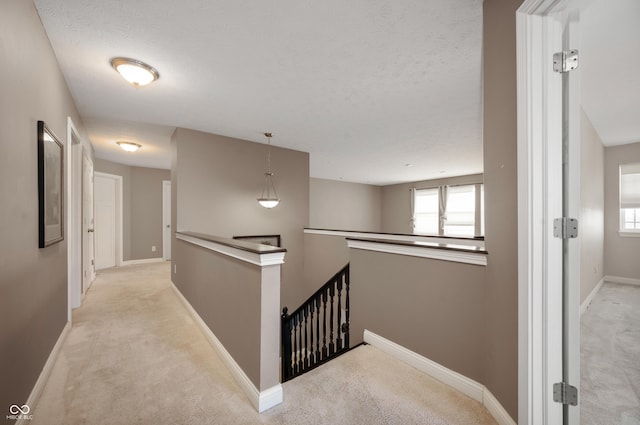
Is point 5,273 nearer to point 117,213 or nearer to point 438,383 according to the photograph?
point 438,383

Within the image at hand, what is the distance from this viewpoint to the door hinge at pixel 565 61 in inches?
46.7

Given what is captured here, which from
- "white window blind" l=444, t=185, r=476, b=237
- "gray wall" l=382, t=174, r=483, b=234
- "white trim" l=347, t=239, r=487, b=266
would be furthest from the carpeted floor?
"gray wall" l=382, t=174, r=483, b=234

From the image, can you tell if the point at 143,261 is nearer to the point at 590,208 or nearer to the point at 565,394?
the point at 565,394

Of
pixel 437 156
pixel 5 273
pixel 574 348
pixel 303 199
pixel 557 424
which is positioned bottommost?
pixel 557 424

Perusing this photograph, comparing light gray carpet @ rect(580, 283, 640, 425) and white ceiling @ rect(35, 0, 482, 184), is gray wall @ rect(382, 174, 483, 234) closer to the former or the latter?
white ceiling @ rect(35, 0, 482, 184)

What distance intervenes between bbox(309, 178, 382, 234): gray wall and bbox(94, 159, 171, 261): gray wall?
166 inches

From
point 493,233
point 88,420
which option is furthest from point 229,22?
point 88,420

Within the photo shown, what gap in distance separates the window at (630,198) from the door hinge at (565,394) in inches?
210

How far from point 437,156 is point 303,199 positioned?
3018mm

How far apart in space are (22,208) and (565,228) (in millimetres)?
2869

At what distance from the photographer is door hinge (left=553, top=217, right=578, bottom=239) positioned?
118 cm

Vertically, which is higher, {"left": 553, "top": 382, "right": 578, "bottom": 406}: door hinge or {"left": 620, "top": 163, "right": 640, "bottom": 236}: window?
{"left": 620, "top": 163, "right": 640, "bottom": 236}: window

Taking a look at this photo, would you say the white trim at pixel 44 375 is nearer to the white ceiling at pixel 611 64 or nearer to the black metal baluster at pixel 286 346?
the black metal baluster at pixel 286 346

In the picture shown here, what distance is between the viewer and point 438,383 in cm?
186
